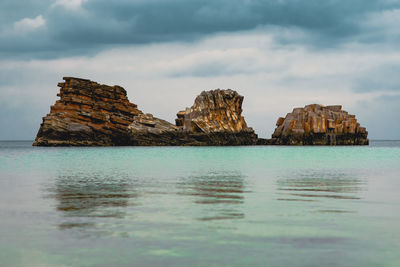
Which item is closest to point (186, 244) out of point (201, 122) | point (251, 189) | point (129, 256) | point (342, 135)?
point (129, 256)

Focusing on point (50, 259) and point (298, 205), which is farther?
point (298, 205)

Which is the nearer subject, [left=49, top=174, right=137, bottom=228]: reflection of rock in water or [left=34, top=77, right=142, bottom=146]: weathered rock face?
[left=49, top=174, right=137, bottom=228]: reflection of rock in water

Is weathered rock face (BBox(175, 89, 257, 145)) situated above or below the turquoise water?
above

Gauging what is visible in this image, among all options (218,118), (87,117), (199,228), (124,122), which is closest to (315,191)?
(199,228)

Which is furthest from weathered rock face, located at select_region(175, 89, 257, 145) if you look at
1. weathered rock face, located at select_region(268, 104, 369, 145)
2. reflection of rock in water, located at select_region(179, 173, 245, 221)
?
reflection of rock in water, located at select_region(179, 173, 245, 221)

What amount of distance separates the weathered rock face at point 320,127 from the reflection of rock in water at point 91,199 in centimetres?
12450

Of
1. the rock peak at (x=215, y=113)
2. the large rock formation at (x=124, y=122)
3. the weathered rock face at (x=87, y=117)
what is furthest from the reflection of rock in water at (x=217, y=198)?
the rock peak at (x=215, y=113)

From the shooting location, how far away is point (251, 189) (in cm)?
1812

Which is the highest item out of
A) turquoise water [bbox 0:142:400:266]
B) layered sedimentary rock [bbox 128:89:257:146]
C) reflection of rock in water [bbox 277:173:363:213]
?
layered sedimentary rock [bbox 128:89:257:146]

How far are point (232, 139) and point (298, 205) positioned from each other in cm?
Answer: 11565

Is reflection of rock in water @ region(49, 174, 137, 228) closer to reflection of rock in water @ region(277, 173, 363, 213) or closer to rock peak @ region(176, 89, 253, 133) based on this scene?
reflection of rock in water @ region(277, 173, 363, 213)

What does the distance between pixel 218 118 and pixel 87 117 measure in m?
34.1

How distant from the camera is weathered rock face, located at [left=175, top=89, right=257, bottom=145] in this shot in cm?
12588

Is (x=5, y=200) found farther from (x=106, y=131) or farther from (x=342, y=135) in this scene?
(x=342, y=135)
